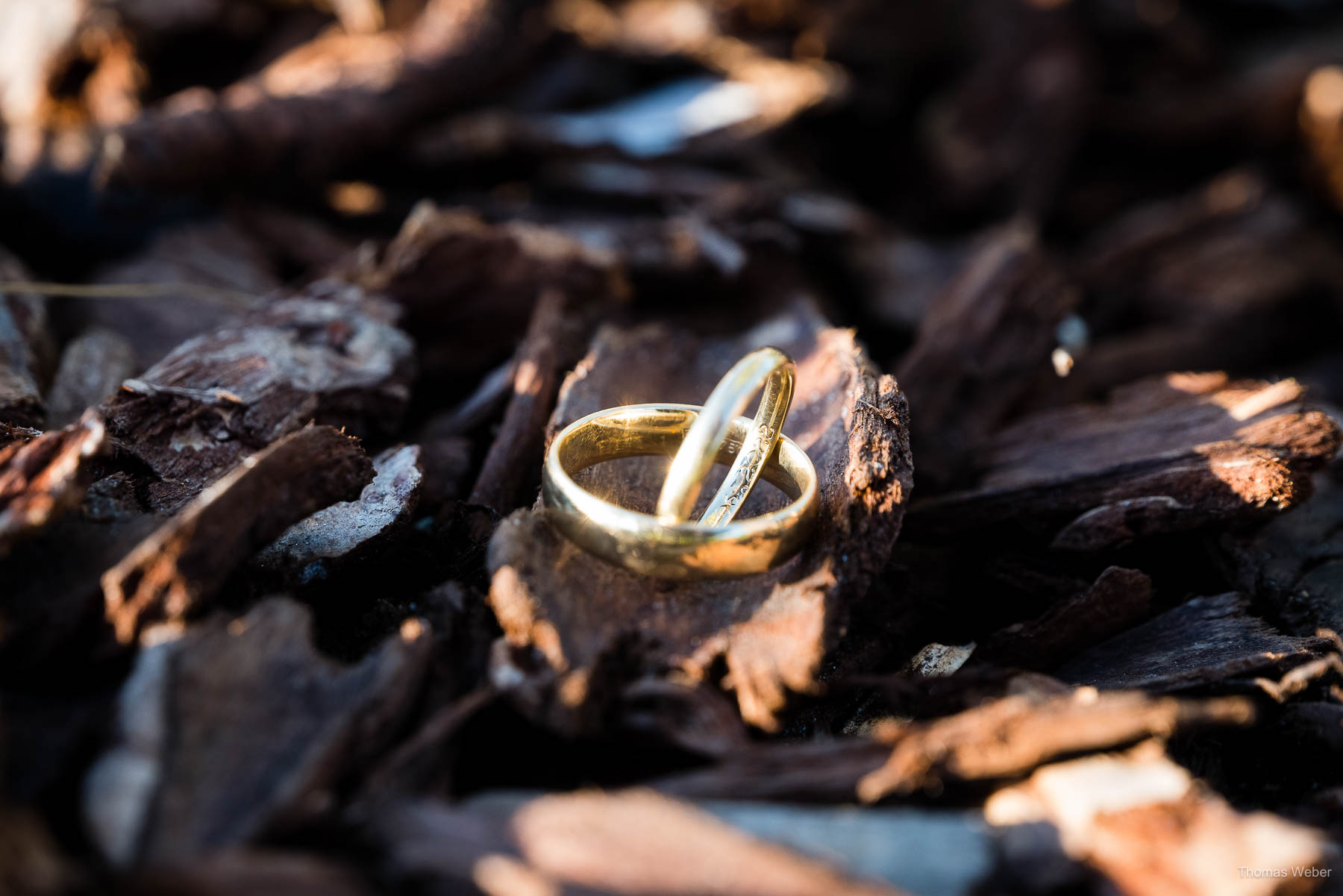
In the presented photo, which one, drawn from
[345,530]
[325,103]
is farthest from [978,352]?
[325,103]

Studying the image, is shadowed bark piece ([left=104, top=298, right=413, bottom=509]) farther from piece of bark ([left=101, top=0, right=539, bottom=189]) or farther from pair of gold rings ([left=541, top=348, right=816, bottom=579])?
piece of bark ([left=101, top=0, right=539, bottom=189])

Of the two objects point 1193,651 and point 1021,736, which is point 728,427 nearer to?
point 1021,736

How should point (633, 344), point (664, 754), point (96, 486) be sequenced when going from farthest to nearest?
point (633, 344) → point (96, 486) → point (664, 754)

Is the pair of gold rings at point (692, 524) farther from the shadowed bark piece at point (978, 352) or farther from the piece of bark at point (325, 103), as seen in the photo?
the piece of bark at point (325, 103)

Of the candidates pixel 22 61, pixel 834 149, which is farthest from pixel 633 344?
pixel 22 61

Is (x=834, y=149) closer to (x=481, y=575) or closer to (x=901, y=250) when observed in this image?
(x=901, y=250)
